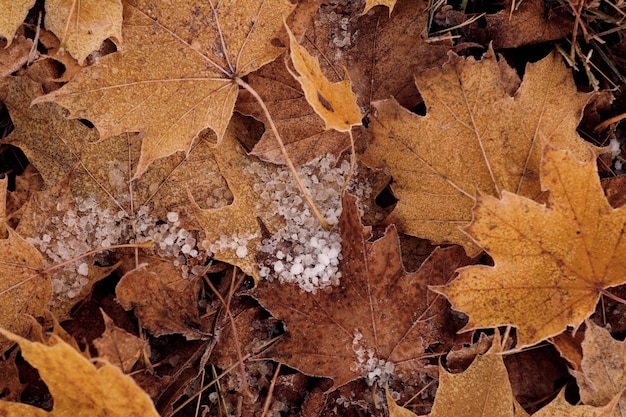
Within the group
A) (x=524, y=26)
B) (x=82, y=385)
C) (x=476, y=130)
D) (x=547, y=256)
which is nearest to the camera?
(x=82, y=385)

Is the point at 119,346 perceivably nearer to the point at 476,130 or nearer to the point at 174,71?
the point at 174,71

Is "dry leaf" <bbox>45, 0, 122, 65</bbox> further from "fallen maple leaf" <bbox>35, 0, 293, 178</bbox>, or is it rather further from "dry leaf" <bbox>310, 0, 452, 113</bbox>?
"dry leaf" <bbox>310, 0, 452, 113</bbox>

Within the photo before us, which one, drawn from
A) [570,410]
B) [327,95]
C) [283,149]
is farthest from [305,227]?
[570,410]

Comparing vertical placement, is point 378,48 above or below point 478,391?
above

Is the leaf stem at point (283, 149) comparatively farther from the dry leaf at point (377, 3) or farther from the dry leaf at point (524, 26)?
the dry leaf at point (524, 26)

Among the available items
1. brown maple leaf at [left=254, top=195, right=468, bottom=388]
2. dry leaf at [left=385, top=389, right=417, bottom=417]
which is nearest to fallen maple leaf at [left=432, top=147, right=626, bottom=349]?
brown maple leaf at [left=254, top=195, right=468, bottom=388]

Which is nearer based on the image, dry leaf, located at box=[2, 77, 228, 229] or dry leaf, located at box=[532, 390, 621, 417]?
dry leaf, located at box=[532, 390, 621, 417]

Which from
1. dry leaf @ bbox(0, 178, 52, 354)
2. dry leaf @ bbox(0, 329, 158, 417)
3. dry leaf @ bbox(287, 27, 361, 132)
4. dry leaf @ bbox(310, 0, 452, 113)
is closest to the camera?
dry leaf @ bbox(0, 329, 158, 417)

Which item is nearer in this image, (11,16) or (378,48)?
(11,16)
